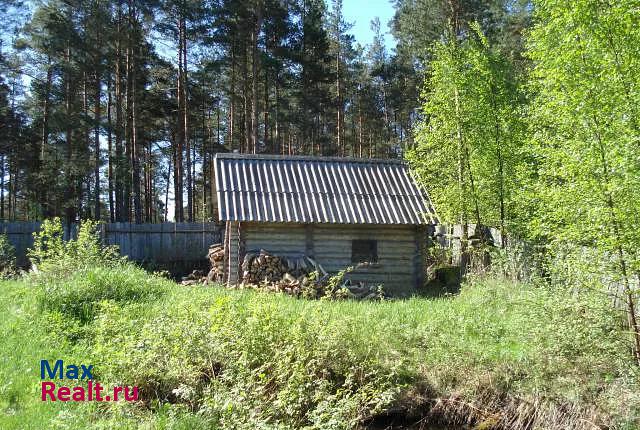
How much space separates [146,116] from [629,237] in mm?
26474

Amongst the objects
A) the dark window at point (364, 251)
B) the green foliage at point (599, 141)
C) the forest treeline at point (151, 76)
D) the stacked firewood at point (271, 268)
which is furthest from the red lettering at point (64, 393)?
the forest treeline at point (151, 76)

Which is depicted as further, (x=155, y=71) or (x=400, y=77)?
(x=400, y=77)

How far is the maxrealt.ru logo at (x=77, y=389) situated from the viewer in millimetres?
6094

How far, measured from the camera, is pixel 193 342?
6.93m

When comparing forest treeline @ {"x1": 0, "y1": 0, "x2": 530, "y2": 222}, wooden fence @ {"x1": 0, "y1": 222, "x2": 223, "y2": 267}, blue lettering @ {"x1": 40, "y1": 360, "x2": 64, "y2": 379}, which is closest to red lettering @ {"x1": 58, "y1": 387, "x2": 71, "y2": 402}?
blue lettering @ {"x1": 40, "y1": 360, "x2": 64, "y2": 379}

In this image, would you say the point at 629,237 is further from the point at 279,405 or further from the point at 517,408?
the point at 279,405

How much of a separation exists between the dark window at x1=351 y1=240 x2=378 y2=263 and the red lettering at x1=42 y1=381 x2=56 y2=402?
10.0 meters

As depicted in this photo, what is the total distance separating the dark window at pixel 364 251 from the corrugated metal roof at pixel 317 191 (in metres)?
0.87

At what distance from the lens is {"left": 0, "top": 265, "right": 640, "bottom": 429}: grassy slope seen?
5930mm

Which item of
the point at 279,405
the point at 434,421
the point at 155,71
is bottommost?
the point at 434,421

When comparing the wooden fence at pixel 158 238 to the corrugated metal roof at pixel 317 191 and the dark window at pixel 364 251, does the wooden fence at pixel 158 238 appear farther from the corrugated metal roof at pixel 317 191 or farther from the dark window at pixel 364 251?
the dark window at pixel 364 251

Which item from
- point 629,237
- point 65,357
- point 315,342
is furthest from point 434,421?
point 65,357

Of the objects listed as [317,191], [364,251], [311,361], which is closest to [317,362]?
[311,361]

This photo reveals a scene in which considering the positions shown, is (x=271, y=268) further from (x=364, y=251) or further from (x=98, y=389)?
(x=98, y=389)
